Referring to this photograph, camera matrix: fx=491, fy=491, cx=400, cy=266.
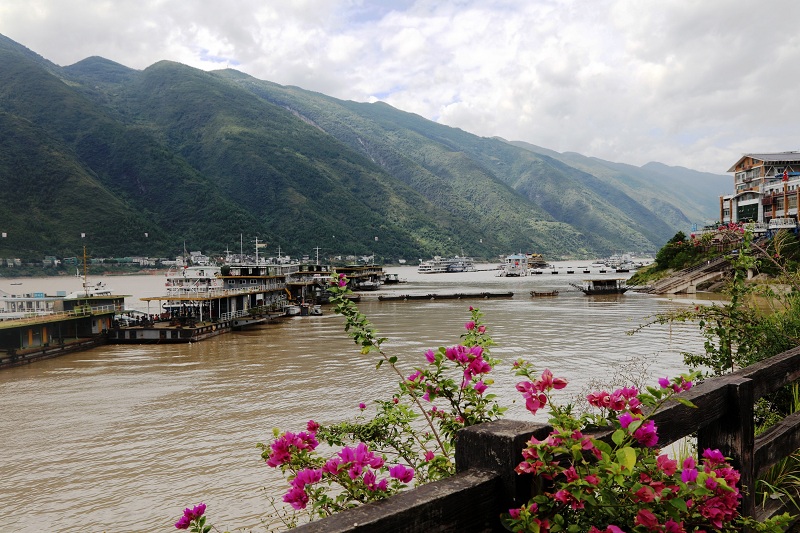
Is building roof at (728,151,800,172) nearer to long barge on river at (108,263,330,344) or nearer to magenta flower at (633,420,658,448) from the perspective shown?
long barge on river at (108,263,330,344)

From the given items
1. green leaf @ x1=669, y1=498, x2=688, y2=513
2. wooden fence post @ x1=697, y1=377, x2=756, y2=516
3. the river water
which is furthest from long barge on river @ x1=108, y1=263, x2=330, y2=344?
green leaf @ x1=669, y1=498, x2=688, y2=513

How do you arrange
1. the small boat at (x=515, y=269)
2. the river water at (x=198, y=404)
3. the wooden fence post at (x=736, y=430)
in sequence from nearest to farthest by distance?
1. the wooden fence post at (x=736, y=430)
2. the river water at (x=198, y=404)
3. the small boat at (x=515, y=269)

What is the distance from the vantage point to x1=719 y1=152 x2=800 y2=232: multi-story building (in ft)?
190

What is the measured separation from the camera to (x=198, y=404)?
56.9 feet

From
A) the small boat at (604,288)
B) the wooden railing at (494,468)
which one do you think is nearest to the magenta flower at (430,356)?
the wooden railing at (494,468)

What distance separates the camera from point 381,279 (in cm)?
10388

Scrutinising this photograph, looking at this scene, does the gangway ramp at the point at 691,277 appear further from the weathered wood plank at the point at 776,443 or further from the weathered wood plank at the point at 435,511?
the weathered wood plank at the point at 435,511

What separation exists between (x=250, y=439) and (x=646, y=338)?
76.5 feet

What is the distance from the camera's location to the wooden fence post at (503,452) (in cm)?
145

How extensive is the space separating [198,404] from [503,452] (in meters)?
18.0

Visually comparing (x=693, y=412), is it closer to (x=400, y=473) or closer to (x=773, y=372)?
(x=400, y=473)

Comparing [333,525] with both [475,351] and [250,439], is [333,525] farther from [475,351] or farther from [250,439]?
[250,439]

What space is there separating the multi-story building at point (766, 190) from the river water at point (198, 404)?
37.3 metres

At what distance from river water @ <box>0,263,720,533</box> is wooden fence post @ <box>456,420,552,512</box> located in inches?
186
